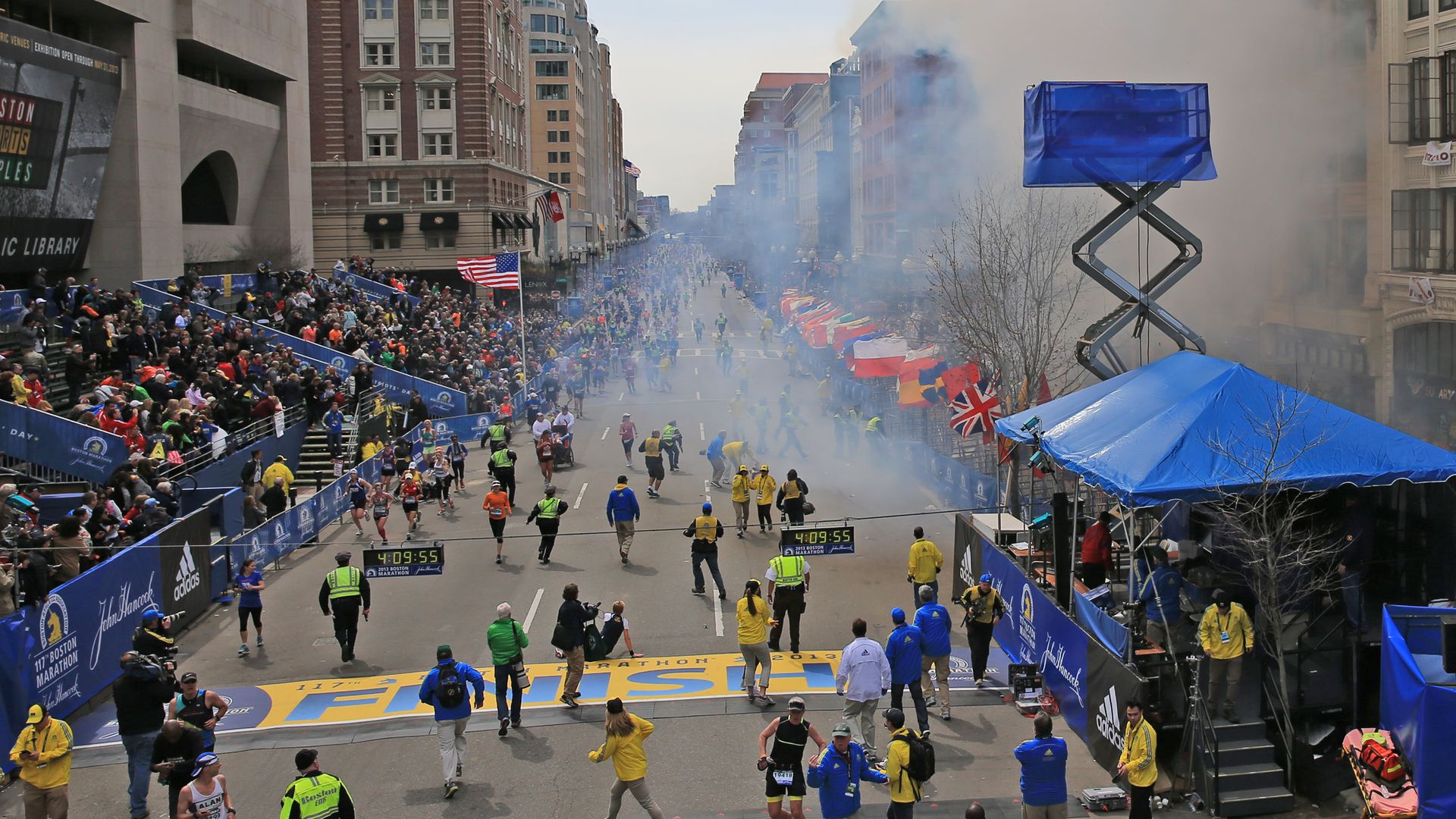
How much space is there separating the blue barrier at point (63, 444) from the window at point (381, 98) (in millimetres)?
42866

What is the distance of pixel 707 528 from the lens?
15.9 m

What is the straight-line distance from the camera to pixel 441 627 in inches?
602

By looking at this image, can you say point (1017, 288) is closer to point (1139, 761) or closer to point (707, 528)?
point (707, 528)

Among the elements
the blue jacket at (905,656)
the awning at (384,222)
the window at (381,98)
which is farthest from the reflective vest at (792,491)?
the window at (381,98)

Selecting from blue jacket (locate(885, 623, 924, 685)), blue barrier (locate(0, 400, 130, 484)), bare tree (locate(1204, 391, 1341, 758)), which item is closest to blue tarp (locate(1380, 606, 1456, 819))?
bare tree (locate(1204, 391, 1341, 758))

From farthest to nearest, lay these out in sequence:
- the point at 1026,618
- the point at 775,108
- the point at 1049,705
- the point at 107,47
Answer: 1. the point at 775,108
2. the point at 107,47
3. the point at 1026,618
4. the point at 1049,705

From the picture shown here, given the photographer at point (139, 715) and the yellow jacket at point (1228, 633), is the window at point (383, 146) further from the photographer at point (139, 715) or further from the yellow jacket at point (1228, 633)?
the yellow jacket at point (1228, 633)

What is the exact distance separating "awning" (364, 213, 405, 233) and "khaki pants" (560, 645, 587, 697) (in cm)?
4972

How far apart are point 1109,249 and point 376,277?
103 ft

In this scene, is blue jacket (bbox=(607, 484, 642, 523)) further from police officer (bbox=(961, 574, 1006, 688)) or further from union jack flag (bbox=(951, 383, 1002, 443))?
police officer (bbox=(961, 574, 1006, 688))

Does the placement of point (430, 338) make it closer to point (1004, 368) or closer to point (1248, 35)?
point (1004, 368)

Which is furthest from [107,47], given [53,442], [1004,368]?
[1004,368]

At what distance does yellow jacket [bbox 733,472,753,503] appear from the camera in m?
19.6

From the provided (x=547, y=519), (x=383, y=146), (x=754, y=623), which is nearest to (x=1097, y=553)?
(x=754, y=623)
